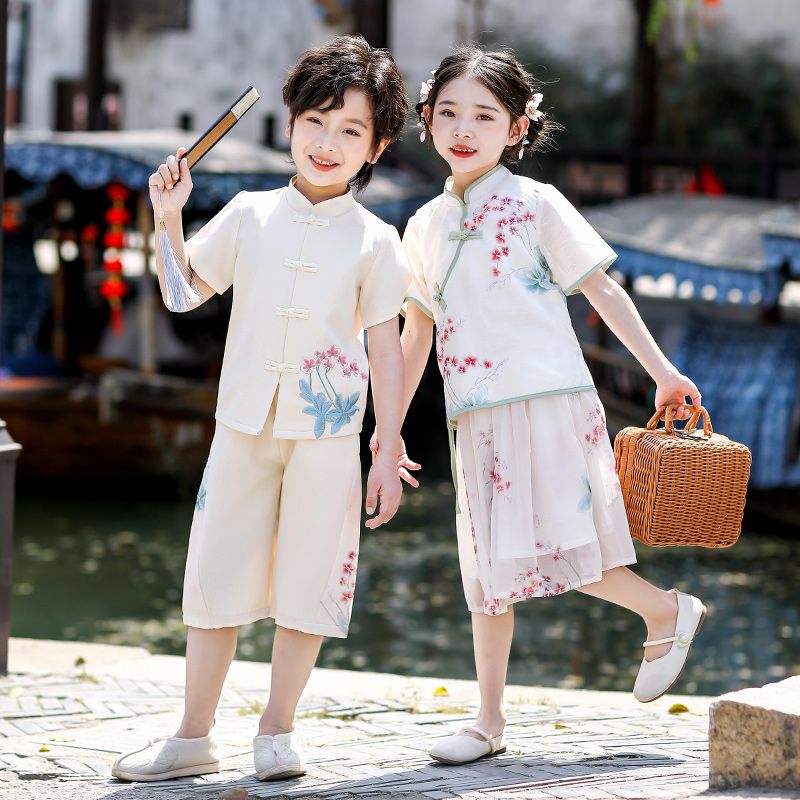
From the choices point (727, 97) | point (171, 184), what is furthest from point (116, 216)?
point (171, 184)

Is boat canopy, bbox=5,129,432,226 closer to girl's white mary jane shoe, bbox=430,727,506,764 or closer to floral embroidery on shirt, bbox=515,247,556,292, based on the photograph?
floral embroidery on shirt, bbox=515,247,556,292

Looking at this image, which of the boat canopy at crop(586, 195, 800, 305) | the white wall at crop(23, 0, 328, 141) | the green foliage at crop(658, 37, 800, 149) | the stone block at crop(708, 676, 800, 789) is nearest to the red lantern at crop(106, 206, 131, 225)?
the boat canopy at crop(586, 195, 800, 305)

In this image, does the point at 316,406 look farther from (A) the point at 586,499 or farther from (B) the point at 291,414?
(A) the point at 586,499

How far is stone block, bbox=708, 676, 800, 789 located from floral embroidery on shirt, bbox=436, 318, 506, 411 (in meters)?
0.97

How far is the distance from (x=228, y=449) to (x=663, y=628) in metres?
1.20

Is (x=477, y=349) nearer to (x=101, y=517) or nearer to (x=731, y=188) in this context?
(x=101, y=517)

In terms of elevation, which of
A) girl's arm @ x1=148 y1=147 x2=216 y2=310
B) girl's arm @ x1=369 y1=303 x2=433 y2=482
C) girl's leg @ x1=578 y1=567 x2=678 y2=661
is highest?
girl's arm @ x1=148 y1=147 x2=216 y2=310

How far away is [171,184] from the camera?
11.1 ft

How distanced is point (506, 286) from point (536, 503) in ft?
1.80

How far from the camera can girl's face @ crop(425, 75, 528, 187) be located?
3631 mm

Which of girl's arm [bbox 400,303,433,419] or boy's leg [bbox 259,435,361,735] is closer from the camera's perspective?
boy's leg [bbox 259,435,361,735]

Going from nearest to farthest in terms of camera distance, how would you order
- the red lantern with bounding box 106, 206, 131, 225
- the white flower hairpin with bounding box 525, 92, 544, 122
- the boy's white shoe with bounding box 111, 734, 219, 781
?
the boy's white shoe with bounding box 111, 734, 219, 781, the white flower hairpin with bounding box 525, 92, 544, 122, the red lantern with bounding box 106, 206, 131, 225

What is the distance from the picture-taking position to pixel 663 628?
3.66 metres

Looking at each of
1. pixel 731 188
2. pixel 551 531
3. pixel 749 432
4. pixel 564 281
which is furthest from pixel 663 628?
pixel 731 188
